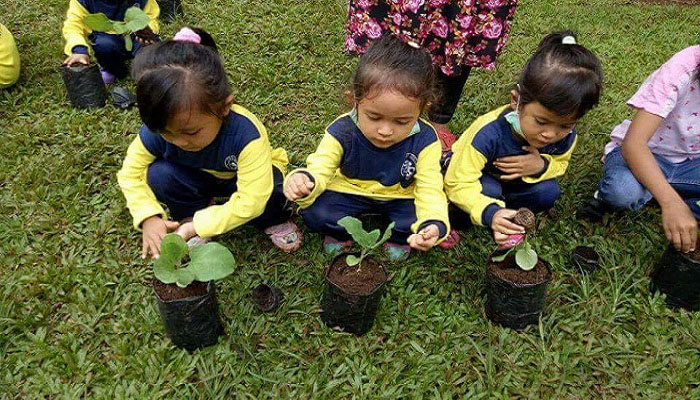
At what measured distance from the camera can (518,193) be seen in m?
2.50

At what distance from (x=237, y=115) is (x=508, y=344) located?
Result: 56.7 inches

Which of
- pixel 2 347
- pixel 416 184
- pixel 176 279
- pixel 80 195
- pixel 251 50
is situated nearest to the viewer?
pixel 176 279

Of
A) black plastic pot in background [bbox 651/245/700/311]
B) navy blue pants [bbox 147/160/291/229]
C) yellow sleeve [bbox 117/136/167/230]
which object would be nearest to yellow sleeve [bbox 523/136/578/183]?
black plastic pot in background [bbox 651/245/700/311]

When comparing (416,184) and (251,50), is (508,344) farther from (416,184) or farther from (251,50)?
(251,50)

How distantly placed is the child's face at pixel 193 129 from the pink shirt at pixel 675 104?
5.97 feet

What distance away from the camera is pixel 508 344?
211cm

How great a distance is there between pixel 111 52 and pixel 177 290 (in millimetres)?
2388

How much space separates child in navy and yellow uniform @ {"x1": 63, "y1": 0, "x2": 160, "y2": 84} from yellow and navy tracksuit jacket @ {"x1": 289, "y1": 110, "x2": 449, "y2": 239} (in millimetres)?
1848

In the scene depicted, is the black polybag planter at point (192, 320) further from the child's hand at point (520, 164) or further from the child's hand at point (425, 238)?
the child's hand at point (520, 164)

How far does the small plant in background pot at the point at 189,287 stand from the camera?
170cm

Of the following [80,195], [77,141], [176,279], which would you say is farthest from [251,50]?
[176,279]

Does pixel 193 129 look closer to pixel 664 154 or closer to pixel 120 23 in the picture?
pixel 120 23

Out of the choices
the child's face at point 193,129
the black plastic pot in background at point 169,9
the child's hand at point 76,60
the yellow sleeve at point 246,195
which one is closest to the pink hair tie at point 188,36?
the child's face at point 193,129

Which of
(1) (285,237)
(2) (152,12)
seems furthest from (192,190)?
(2) (152,12)
